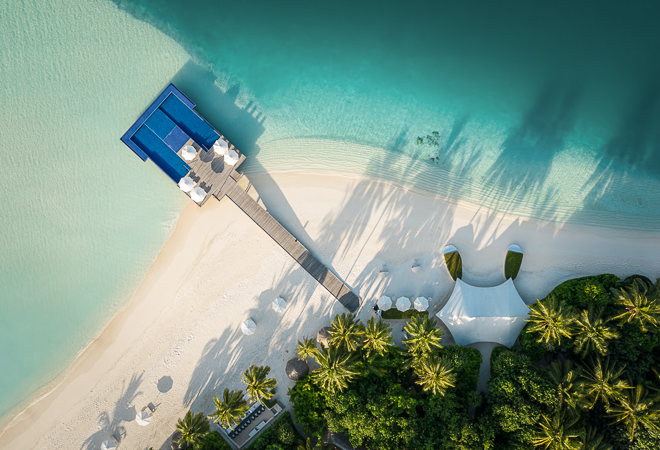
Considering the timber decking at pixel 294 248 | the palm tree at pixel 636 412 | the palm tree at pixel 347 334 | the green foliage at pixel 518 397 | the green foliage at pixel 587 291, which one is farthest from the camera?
the timber decking at pixel 294 248

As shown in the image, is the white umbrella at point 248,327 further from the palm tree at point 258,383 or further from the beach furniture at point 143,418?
the beach furniture at point 143,418

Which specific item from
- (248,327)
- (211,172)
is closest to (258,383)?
(248,327)

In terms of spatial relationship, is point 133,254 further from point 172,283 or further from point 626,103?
point 626,103

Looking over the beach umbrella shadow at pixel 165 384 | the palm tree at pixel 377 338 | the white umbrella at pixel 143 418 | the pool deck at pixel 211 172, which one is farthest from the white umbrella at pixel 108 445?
the palm tree at pixel 377 338

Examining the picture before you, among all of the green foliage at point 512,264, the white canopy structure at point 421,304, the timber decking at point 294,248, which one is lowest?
the timber decking at point 294,248

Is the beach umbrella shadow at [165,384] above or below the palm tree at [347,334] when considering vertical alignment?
below

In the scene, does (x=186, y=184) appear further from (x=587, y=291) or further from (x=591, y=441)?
(x=591, y=441)

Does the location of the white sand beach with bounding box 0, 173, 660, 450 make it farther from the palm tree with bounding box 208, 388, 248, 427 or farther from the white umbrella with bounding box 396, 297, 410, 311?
the palm tree with bounding box 208, 388, 248, 427
